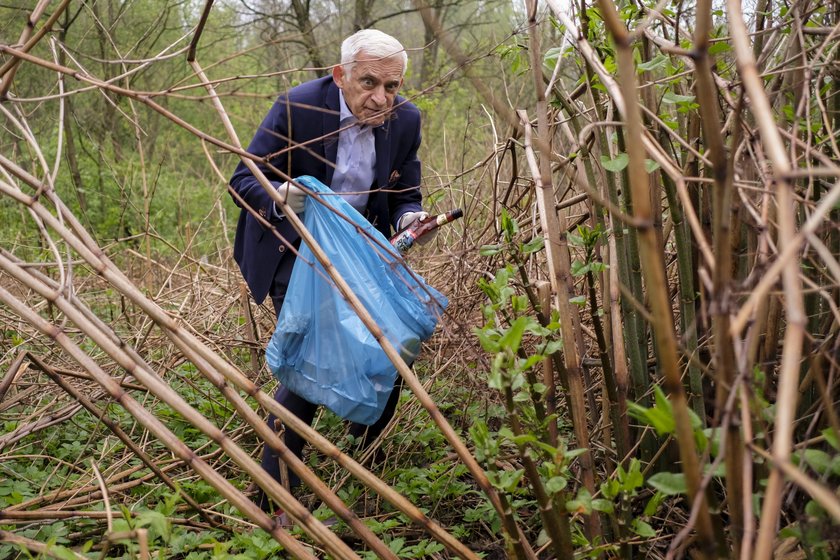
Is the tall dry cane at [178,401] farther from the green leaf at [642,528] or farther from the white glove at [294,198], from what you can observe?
the white glove at [294,198]

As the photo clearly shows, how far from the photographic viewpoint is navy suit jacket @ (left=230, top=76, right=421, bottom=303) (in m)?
2.77

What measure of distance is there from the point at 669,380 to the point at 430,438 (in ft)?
7.51

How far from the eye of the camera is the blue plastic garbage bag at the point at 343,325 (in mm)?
2564

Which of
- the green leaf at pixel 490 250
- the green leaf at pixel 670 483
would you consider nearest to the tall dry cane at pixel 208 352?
the green leaf at pixel 490 250

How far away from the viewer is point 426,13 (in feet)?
3.61

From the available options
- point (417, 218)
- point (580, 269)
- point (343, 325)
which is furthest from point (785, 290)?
point (417, 218)

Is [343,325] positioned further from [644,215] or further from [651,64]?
[644,215]

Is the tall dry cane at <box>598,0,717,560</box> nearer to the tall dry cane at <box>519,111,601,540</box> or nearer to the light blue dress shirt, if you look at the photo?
the tall dry cane at <box>519,111,601,540</box>

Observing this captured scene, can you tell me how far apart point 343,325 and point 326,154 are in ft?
2.14

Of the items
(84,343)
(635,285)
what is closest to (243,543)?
(635,285)

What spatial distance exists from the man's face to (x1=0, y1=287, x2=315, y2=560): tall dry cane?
133 centimetres

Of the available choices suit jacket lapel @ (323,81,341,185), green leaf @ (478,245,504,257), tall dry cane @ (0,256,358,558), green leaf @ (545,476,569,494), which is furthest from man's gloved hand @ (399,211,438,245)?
green leaf @ (545,476,569,494)

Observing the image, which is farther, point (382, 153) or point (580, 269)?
point (382, 153)

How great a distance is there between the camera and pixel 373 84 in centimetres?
283
